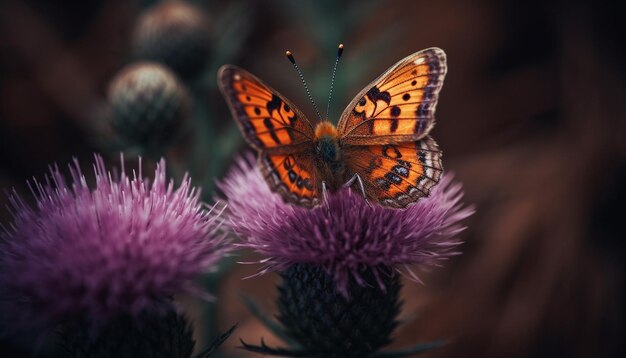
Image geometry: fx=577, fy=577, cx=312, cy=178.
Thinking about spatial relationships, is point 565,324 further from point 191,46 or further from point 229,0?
point 229,0

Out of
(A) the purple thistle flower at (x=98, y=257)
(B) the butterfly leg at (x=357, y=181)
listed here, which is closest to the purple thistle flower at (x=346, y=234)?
(B) the butterfly leg at (x=357, y=181)

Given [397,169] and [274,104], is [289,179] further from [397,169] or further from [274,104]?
[397,169]

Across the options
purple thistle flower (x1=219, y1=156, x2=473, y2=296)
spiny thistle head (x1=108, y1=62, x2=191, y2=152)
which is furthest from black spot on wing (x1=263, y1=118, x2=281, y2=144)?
spiny thistle head (x1=108, y1=62, x2=191, y2=152)

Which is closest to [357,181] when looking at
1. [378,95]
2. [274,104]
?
[378,95]

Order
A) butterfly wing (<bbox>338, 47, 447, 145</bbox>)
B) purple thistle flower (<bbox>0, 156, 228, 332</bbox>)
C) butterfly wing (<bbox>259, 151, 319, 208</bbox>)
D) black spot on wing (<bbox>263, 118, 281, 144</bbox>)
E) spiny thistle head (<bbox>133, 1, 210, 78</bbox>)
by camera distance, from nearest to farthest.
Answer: purple thistle flower (<bbox>0, 156, 228, 332</bbox>) < butterfly wing (<bbox>259, 151, 319, 208</bbox>) < black spot on wing (<bbox>263, 118, 281, 144</bbox>) < butterfly wing (<bbox>338, 47, 447, 145</bbox>) < spiny thistle head (<bbox>133, 1, 210, 78</bbox>)

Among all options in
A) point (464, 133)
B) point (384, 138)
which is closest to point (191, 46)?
point (384, 138)

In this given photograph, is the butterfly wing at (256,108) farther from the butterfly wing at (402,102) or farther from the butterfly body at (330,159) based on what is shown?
the butterfly wing at (402,102)

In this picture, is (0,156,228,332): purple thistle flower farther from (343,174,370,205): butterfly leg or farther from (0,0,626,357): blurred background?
(0,0,626,357): blurred background
